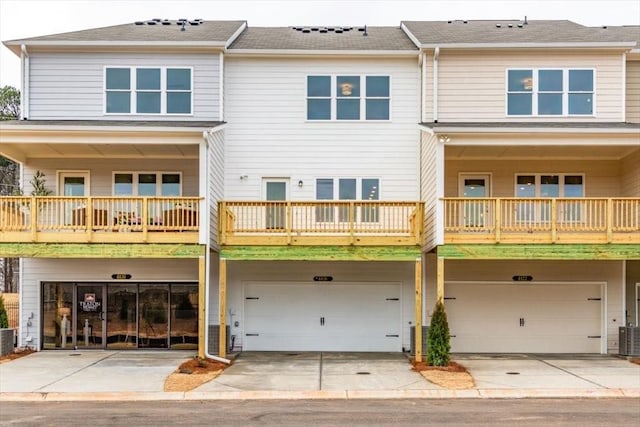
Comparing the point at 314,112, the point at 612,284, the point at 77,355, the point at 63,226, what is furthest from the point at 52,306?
the point at 612,284

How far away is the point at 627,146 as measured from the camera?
1698 cm

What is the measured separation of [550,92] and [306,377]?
1149 centimetres

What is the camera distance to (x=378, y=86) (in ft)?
62.0

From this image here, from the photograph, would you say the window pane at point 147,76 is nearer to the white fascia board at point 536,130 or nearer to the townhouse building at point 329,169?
the townhouse building at point 329,169

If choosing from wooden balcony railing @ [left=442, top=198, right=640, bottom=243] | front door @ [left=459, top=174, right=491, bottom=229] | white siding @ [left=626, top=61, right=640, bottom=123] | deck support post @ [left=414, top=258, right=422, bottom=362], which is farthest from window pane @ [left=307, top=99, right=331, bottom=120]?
white siding @ [left=626, top=61, right=640, bottom=123]

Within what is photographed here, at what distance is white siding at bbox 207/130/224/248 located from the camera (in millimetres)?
16578

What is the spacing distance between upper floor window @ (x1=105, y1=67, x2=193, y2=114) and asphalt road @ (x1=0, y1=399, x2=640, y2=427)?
967cm

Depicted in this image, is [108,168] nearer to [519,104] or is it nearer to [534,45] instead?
[519,104]

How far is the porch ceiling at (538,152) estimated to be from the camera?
1738 centimetres

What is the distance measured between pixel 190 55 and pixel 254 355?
30.8ft

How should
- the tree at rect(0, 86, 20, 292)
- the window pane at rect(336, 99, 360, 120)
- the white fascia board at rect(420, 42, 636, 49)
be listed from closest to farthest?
the white fascia board at rect(420, 42, 636, 49)
the window pane at rect(336, 99, 360, 120)
the tree at rect(0, 86, 20, 292)

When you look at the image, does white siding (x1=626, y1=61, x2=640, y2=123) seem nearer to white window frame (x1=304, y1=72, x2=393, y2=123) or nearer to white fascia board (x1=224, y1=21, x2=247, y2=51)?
white window frame (x1=304, y1=72, x2=393, y2=123)

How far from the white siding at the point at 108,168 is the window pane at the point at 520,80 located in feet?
33.2

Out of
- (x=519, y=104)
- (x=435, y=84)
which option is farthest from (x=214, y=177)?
(x=519, y=104)
